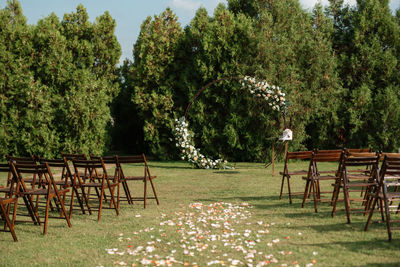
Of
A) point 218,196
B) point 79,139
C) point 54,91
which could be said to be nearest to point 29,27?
point 54,91

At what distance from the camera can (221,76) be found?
16.7 metres

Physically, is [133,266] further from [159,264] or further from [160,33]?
[160,33]

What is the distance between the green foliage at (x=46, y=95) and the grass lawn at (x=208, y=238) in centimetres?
939

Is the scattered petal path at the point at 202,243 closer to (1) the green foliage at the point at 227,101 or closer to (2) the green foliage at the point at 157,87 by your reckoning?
(1) the green foliage at the point at 227,101

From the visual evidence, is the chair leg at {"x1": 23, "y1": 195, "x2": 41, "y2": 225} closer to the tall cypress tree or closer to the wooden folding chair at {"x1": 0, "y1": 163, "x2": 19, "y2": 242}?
the wooden folding chair at {"x1": 0, "y1": 163, "x2": 19, "y2": 242}

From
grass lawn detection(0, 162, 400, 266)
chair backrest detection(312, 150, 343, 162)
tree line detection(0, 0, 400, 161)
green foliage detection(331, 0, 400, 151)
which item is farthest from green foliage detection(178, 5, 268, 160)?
chair backrest detection(312, 150, 343, 162)

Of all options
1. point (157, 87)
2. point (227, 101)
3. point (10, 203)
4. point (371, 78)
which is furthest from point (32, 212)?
point (371, 78)

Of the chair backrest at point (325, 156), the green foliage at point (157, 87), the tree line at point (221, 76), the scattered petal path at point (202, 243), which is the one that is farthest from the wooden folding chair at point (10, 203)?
the green foliage at point (157, 87)

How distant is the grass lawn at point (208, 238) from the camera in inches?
162

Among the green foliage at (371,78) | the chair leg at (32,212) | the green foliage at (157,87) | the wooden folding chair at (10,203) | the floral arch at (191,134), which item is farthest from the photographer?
the green foliage at (157,87)

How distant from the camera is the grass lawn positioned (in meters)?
4.11

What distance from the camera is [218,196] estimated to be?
318 inches

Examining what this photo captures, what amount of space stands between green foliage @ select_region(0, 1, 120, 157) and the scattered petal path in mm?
10776

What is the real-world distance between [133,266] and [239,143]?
1296cm
